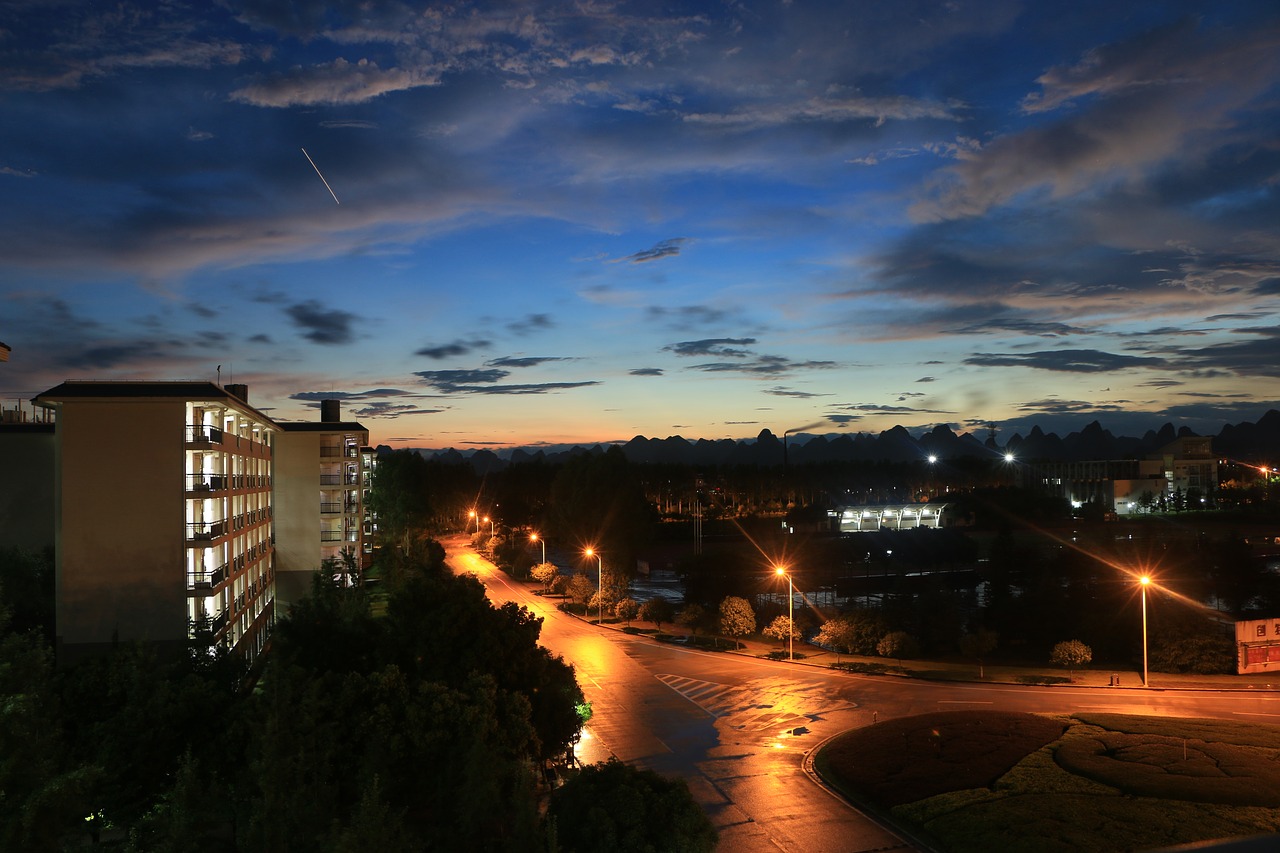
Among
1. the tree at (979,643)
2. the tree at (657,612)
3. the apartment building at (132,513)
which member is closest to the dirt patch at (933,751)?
the tree at (979,643)

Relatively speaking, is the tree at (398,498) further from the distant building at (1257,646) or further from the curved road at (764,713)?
the distant building at (1257,646)

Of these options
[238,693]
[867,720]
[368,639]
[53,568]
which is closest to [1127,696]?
[867,720]

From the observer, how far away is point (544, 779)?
1975 cm

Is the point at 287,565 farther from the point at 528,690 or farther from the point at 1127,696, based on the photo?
the point at 1127,696

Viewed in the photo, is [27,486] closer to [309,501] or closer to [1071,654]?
[309,501]

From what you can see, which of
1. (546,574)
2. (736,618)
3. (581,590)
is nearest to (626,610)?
(581,590)

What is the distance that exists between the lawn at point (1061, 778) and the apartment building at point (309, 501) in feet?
102

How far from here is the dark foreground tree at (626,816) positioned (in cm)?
1202

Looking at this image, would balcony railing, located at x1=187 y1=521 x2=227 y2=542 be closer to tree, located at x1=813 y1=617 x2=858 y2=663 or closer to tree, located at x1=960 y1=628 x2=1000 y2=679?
tree, located at x1=813 y1=617 x2=858 y2=663

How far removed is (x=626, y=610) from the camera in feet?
144

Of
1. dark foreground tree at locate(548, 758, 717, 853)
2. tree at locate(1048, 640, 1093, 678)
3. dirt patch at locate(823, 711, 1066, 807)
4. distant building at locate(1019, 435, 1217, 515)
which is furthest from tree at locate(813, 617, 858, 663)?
distant building at locate(1019, 435, 1217, 515)

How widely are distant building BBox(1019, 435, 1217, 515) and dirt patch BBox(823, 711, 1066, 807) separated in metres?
80.2

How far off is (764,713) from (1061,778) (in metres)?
8.96

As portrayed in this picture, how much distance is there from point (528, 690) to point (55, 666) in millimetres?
14321
